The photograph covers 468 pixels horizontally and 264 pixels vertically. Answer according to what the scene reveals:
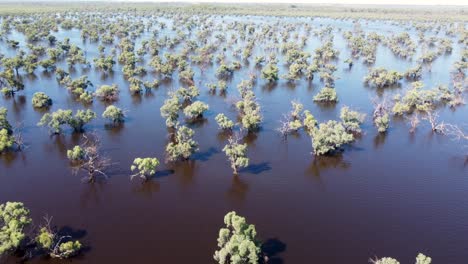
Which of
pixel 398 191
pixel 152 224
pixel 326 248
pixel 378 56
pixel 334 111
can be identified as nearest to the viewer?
pixel 326 248

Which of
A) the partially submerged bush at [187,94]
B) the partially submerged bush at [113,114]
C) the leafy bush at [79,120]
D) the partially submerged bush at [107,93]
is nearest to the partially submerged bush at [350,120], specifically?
the partially submerged bush at [187,94]

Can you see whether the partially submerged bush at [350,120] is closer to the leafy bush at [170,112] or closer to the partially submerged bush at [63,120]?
the leafy bush at [170,112]

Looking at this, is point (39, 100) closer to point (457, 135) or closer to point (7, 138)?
point (7, 138)

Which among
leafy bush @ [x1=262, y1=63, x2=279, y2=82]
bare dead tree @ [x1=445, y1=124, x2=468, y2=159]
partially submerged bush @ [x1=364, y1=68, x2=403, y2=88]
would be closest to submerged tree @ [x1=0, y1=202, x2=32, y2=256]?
bare dead tree @ [x1=445, y1=124, x2=468, y2=159]

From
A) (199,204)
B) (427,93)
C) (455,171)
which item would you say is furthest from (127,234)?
(427,93)

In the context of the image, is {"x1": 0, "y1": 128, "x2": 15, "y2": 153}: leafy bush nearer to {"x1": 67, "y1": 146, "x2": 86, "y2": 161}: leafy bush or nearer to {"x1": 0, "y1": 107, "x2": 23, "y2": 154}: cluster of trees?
{"x1": 0, "y1": 107, "x2": 23, "y2": 154}: cluster of trees

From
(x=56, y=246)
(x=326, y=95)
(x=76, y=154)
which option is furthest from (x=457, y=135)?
(x=56, y=246)

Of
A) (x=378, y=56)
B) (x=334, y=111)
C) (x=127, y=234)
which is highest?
(x=378, y=56)

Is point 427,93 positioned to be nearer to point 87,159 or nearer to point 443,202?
point 443,202
